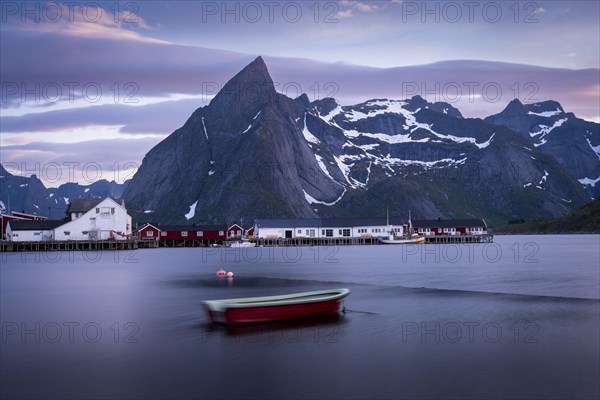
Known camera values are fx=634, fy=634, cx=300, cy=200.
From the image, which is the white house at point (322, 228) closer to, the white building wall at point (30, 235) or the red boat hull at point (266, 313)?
the white building wall at point (30, 235)

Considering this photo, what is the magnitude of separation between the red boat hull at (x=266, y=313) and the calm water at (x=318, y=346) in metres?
0.71

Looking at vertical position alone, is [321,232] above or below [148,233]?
below

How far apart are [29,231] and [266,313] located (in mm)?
121907

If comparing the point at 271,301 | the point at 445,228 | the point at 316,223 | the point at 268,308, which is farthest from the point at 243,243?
the point at 268,308

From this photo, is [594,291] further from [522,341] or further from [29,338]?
[29,338]

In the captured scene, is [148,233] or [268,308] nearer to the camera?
[268,308]

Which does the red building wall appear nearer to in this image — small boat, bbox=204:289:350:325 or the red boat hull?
small boat, bbox=204:289:350:325

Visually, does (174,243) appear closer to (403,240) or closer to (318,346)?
(403,240)

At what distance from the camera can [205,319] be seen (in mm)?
37281

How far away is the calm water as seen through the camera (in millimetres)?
22234

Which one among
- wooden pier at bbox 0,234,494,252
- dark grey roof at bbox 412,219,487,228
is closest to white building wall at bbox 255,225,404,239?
wooden pier at bbox 0,234,494,252

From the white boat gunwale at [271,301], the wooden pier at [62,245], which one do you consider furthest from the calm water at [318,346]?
the wooden pier at [62,245]

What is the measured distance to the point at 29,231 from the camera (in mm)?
141500

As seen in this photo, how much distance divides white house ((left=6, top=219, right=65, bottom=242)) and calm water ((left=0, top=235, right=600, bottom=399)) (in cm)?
9276
